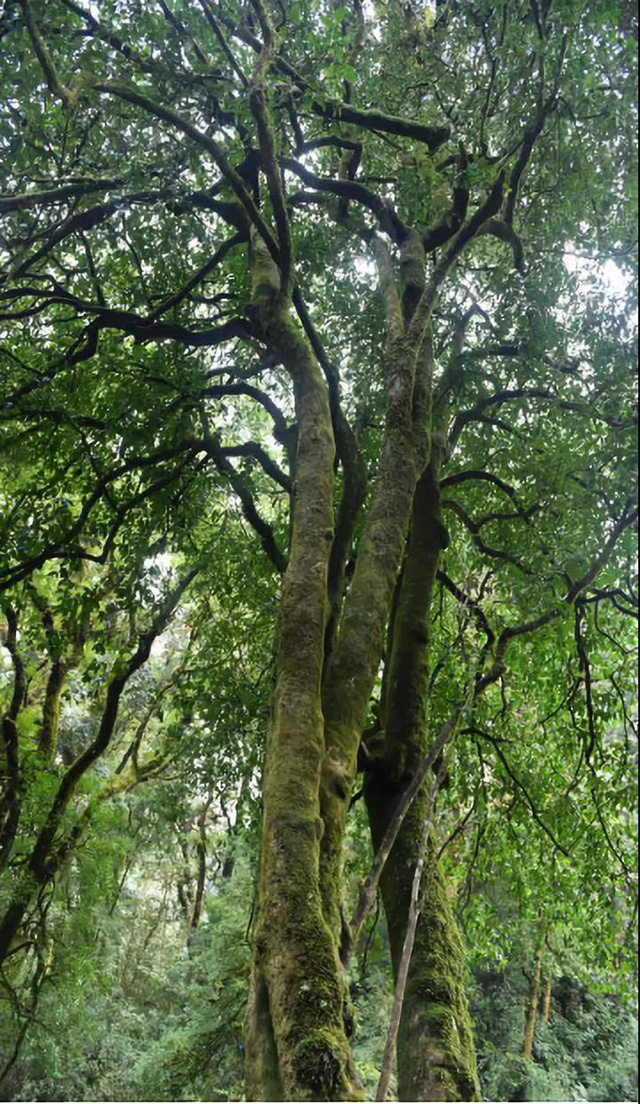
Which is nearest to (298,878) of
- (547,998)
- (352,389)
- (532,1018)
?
(352,389)

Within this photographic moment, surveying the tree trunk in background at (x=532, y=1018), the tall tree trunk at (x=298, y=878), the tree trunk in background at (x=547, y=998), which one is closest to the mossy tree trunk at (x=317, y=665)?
the tall tree trunk at (x=298, y=878)

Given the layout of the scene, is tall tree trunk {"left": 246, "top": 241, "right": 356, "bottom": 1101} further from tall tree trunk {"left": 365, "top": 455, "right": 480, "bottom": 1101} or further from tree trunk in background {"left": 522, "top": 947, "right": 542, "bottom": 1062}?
tree trunk in background {"left": 522, "top": 947, "right": 542, "bottom": 1062}

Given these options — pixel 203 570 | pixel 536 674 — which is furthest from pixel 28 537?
pixel 536 674

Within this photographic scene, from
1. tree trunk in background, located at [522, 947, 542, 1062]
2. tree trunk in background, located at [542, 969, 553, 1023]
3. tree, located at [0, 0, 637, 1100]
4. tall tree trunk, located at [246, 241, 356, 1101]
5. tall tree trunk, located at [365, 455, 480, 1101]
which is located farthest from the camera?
tree trunk in background, located at [542, 969, 553, 1023]

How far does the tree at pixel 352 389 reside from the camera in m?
2.79

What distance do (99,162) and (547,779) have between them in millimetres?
5551

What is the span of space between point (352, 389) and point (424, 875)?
11.7ft

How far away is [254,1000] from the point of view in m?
2.10

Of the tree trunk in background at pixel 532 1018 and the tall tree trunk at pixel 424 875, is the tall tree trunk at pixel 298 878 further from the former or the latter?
the tree trunk in background at pixel 532 1018

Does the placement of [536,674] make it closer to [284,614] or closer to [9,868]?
[284,614]

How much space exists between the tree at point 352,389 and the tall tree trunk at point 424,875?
0.05 ft

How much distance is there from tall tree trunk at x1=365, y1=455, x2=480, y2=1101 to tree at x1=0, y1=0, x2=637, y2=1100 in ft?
0.05

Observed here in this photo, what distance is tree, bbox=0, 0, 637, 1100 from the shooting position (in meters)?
2.79

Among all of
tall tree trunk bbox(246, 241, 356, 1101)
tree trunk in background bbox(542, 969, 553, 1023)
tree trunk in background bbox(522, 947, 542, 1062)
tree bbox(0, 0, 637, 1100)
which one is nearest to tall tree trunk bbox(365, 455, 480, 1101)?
tree bbox(0, 0, 637, 1100)
